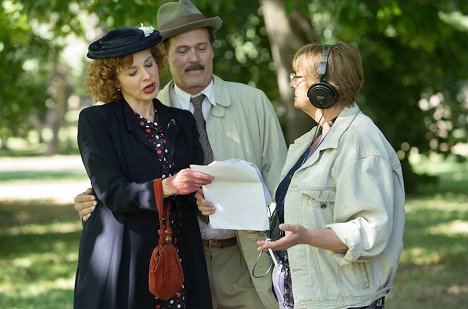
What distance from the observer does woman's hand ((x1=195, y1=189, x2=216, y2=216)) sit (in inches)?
165

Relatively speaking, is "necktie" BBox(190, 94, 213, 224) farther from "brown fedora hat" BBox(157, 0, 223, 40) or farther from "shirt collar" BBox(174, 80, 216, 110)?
"brown fedora hat" BBox(157, 0, 223, 40)

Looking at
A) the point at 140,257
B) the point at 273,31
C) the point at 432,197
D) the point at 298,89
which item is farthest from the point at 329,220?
the point at 432,197

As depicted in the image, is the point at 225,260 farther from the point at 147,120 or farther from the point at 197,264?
the point at 147,120

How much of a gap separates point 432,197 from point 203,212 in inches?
671

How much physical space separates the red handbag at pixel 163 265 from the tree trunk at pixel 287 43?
209 inches

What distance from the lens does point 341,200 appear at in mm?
3818

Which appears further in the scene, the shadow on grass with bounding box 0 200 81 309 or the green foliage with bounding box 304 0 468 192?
the green foliage with bounding box 304 0 468 192

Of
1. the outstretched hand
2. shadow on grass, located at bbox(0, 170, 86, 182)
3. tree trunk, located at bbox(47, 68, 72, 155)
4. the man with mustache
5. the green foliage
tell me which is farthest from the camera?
tree trunk, located at bbox(47, 68, 72, 155)

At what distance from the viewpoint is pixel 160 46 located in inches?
174

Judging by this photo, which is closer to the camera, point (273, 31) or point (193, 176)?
point (193, 176)

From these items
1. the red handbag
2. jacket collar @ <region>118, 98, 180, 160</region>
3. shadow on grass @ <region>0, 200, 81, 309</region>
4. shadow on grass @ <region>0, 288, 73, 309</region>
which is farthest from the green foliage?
the red handbag

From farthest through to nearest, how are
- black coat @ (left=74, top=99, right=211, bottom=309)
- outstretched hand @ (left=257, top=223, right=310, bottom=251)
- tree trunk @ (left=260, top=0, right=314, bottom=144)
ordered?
tree trunk @ (left=260, top=0, right=314, bottom=144), black coat @ (left=74, top=99, right=211, bottom=309), outstretched hand @ (left=257, top=223, right=310, bottom=251)

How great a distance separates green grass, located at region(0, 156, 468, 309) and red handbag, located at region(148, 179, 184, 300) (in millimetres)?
5483

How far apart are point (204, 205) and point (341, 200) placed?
0.68 metres
